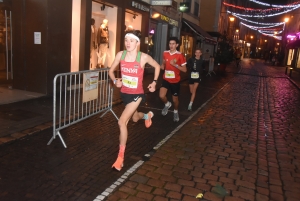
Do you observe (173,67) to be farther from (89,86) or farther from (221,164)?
(221,164)

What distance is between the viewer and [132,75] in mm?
4328

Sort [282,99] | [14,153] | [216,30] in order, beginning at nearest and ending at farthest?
Answer: [14,153]
[282,99]
[216,30]

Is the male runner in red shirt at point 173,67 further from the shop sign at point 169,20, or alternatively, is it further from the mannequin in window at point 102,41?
the shop sign at point 169,20

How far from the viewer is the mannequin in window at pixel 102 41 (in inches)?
492

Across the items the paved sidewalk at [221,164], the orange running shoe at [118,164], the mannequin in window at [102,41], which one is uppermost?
the mannequin in window at [102,41]

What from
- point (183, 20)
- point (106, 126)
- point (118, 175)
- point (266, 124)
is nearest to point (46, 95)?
point (106, 126)

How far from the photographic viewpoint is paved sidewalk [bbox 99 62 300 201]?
3686 millimetres

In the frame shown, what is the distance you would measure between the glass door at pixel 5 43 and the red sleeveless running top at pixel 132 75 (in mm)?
6132

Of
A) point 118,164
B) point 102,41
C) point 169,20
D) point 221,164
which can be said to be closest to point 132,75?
point 118,164

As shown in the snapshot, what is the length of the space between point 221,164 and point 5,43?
7.75 metres

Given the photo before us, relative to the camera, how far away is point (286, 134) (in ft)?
21.8

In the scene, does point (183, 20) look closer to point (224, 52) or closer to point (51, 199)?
point (224, 52)

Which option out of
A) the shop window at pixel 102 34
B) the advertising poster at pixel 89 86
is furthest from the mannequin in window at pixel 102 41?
the advertising poster at pixel 89 86

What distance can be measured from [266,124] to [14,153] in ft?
19.3
